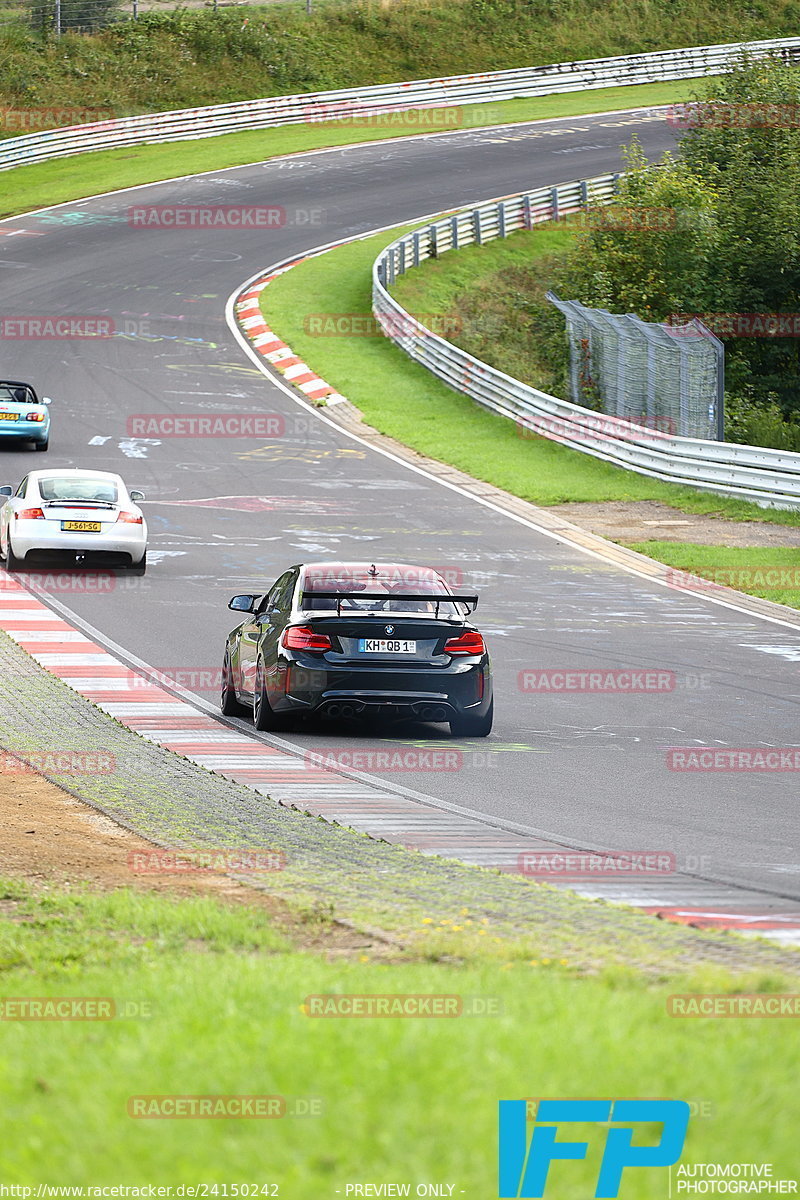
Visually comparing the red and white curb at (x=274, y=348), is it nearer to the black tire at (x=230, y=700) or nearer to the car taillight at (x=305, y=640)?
the black tire at (x=230, y=700)

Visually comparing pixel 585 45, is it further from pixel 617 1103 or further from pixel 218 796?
pixel 617 1103

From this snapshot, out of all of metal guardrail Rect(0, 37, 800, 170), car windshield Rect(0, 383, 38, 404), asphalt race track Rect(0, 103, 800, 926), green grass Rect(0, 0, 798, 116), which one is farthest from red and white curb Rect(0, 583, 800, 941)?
green grass Rect(0, 0, 798, 116)

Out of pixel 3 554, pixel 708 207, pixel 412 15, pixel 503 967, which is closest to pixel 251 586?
pixel 3 554

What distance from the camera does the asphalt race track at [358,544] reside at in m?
10.8

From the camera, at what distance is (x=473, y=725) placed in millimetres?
13039

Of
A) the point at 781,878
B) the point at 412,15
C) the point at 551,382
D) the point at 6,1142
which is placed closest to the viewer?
the point at 6,1142

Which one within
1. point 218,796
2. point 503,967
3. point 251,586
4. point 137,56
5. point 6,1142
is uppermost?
point 137,56

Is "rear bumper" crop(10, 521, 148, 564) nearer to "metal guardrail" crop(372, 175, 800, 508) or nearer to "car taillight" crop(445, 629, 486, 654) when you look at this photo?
"car taillight" crop(445, 629, 486, 654)

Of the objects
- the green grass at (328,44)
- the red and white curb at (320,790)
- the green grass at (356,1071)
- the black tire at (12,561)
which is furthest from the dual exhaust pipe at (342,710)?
the green grass at (328,44)

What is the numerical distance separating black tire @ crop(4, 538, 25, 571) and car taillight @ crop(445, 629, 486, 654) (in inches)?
420

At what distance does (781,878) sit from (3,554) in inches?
646

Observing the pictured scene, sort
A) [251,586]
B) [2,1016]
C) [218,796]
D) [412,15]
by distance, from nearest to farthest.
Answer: [2,1016] → [218,796] → [251,586] → [412,15]

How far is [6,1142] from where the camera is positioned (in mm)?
3857

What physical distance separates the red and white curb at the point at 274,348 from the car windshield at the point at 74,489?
55.8 ft
